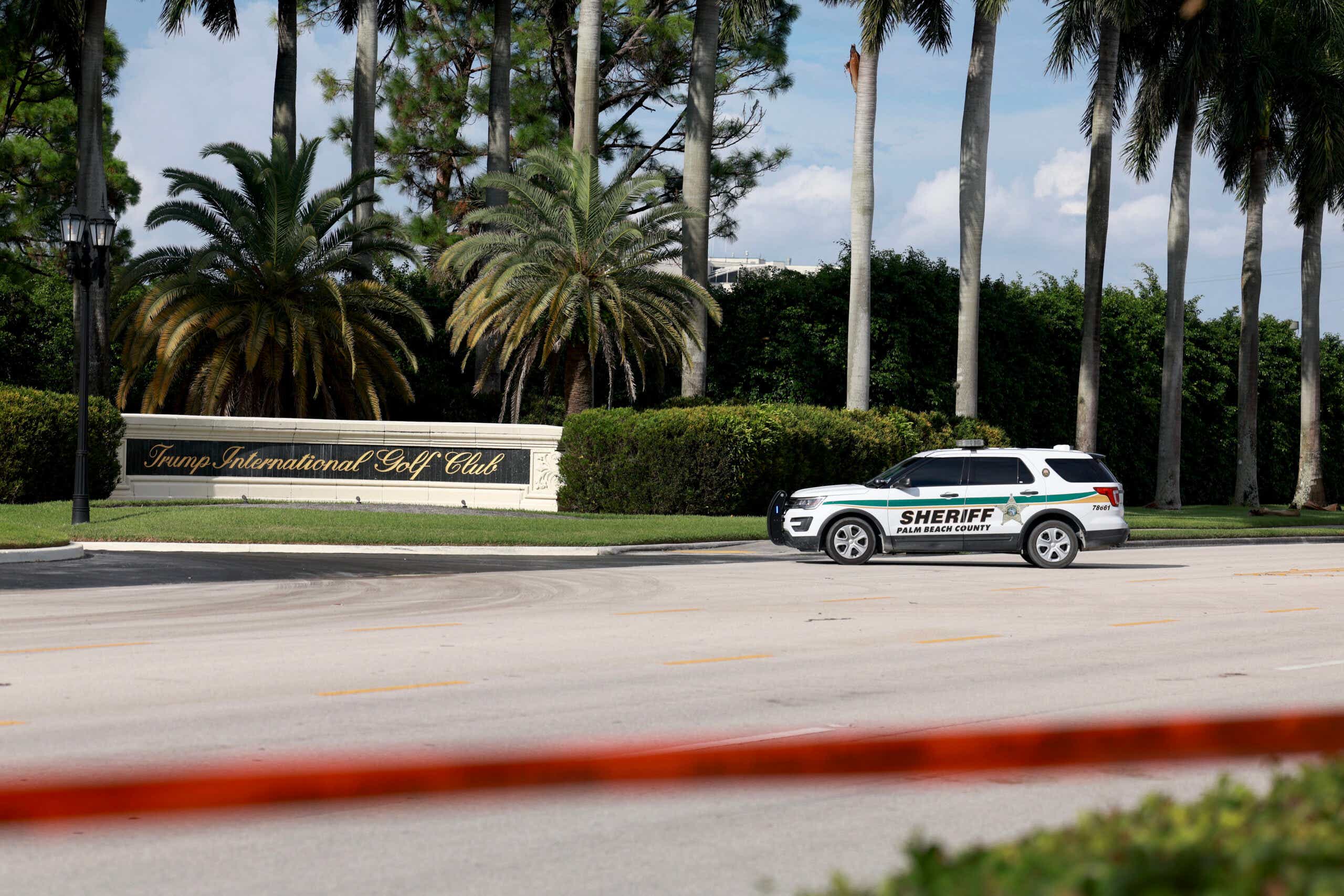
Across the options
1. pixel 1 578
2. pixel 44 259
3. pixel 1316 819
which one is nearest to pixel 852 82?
pixel 1 578

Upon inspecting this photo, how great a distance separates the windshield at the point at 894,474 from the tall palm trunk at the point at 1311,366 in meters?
27.7

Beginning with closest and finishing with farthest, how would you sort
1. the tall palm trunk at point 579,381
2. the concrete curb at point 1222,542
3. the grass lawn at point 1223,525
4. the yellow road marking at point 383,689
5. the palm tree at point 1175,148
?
the yellow road marking at point 383,689 → the concrete curb at point 1222,542 → the grass lawn at point 1223,525 → the tall palm trunk at point 579,381 → the palm tree at point 1175,148

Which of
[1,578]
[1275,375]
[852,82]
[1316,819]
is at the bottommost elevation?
[1,578]

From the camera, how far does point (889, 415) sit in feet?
112

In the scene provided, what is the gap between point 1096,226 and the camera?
36031 millimetres

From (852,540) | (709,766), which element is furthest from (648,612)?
(709,766)

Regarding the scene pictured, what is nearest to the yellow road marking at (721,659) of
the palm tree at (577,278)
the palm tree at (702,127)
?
the palm tree at (577,278)

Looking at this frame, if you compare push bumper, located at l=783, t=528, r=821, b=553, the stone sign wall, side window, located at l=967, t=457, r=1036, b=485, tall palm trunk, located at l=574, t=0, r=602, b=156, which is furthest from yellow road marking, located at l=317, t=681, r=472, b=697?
tall palm trunk, located at l=574, t=0, r=602, b=156

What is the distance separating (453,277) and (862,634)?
30.2 metres

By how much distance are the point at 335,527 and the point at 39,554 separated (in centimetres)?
552

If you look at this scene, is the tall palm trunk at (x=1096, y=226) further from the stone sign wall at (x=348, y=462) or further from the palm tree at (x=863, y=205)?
the stone sign wall at (x=348, y=462)

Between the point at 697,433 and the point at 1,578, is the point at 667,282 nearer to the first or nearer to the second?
the point at 697,433

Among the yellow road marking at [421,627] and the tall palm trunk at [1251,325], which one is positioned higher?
the tall palm trunk at [1251,325]

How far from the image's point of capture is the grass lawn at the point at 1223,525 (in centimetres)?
2934
